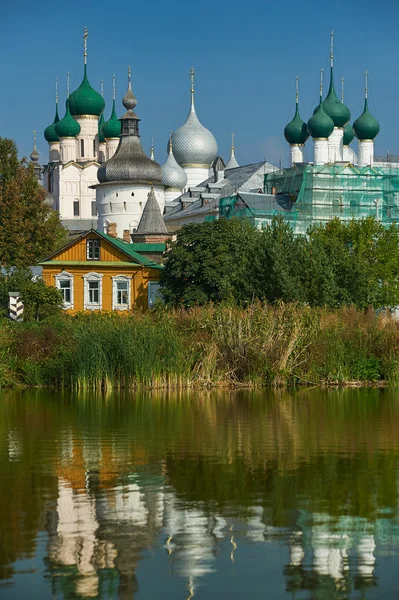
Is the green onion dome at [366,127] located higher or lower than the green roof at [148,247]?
higher

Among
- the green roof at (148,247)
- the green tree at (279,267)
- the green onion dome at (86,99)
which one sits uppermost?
the green onion dome at (86,99)

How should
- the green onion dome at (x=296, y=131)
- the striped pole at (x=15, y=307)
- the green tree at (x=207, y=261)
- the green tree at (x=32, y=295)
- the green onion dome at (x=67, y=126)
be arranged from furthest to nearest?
the green onion dome at (x=67, y=126), the green onion dome at (x=296, y=131), the green tree at (x=207, y=261), the green tree at (x=32, y=295), the striped pole at (x=15, y=307)

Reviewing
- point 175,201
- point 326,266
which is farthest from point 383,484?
point 175,201

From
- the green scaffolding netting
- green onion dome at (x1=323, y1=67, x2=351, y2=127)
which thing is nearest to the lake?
the green scaffolding netting

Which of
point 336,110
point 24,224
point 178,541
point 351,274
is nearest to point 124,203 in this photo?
point 336,110

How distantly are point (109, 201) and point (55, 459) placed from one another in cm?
5822

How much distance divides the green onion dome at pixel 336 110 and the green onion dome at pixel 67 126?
893 inches

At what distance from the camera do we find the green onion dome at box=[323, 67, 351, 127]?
71.8 metres

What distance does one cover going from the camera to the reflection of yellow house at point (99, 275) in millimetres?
40969

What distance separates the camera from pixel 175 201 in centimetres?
7969

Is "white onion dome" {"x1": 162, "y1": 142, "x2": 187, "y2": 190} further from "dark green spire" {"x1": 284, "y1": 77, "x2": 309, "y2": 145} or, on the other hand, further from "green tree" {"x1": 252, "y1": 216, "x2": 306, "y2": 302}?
"green tree" {"x1": 252, "y1": 216, "x2": 306, "y2": 302}

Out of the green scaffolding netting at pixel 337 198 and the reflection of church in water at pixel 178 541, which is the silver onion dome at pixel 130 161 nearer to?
the green scaffolding netting at pixel 337 198

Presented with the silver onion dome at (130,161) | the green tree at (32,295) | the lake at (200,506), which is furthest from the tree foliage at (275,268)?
the silver onion dome at (130,161)

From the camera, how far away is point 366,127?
2891 inches
